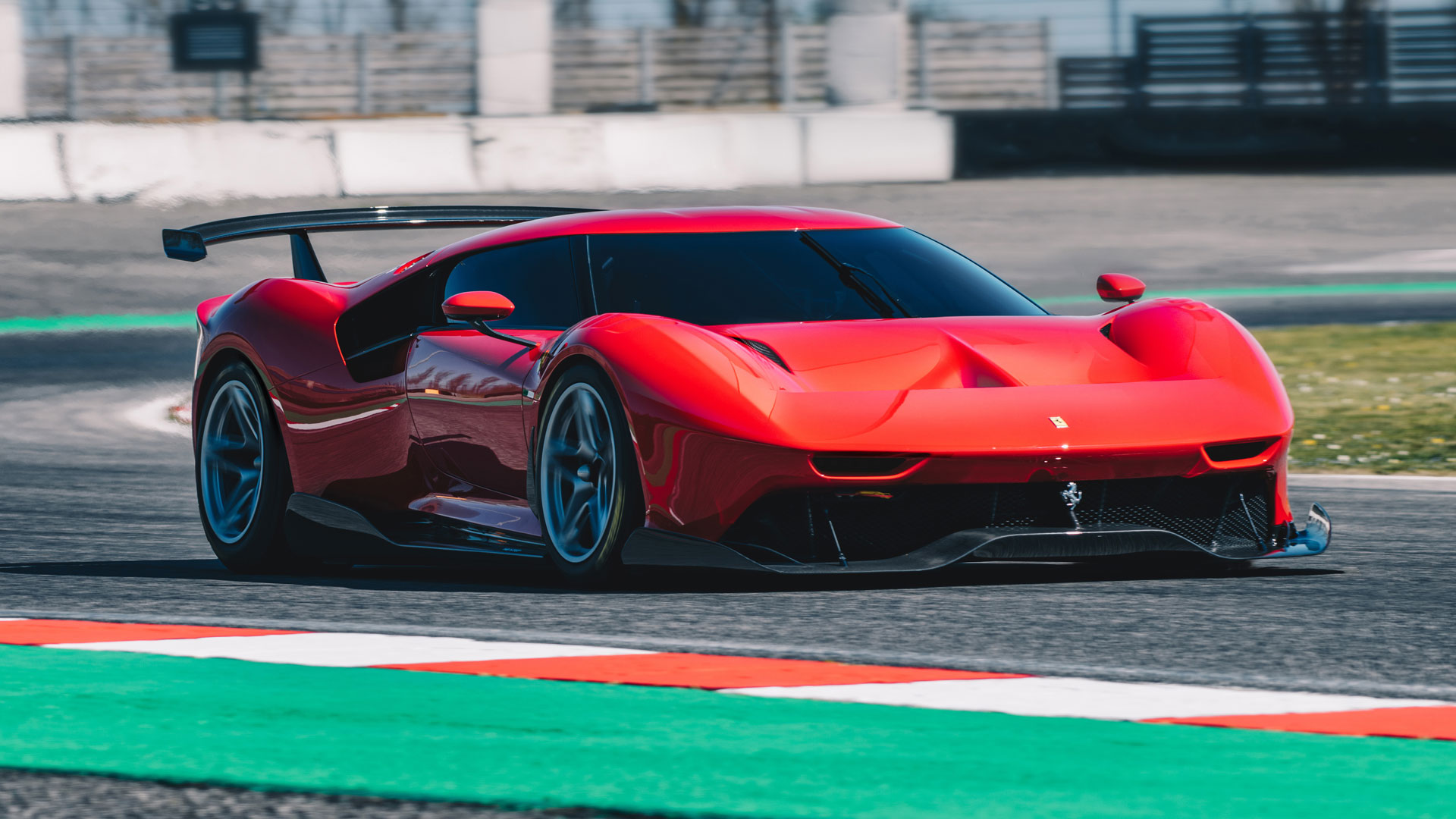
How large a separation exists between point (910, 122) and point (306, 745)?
2823 centimetres

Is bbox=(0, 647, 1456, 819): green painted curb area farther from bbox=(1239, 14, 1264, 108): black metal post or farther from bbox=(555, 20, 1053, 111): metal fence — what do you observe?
bbox=(1239, 14, 1264, 108): black metal post

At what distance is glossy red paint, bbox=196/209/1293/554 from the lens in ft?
19.6

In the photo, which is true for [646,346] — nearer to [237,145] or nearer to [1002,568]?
[1002,568]

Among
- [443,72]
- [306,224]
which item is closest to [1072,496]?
[306,224]

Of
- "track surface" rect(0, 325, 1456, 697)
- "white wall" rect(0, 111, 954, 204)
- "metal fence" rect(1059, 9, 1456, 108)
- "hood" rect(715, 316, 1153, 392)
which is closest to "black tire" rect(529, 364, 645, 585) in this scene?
"track surface" rect(0, 325, 1456, 697)

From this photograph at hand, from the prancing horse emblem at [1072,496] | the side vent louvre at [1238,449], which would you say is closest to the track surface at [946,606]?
the prancing horse emblem at [1072,496]

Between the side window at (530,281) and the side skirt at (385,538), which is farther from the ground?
→ the side window at (530,281)

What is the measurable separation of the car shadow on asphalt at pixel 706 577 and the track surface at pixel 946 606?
17 mm

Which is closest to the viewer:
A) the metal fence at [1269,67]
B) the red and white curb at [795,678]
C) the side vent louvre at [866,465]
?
the red and white curb at [795,678]

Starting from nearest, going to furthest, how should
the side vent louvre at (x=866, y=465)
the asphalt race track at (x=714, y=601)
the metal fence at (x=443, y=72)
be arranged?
1. the asphalt race track at (x=714, y=601)
2. the side vent louvre at (x=866, y=465)
3. the metal fence at (x=443, y=72)

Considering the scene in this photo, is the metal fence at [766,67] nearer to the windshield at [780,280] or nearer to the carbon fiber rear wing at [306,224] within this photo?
the carbon fiber rear wing at [306,224]

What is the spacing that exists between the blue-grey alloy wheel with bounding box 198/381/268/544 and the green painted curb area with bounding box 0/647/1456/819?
2.75m

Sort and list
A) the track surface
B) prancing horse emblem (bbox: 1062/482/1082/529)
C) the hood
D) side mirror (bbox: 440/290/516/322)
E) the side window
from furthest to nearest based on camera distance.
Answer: the side window → side mirror (bbox: 440/290/516/322) → the hood → prancing horse emblem (bbox: 1062/482/1082/529) → the track surface

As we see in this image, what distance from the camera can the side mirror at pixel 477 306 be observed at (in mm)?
6555
